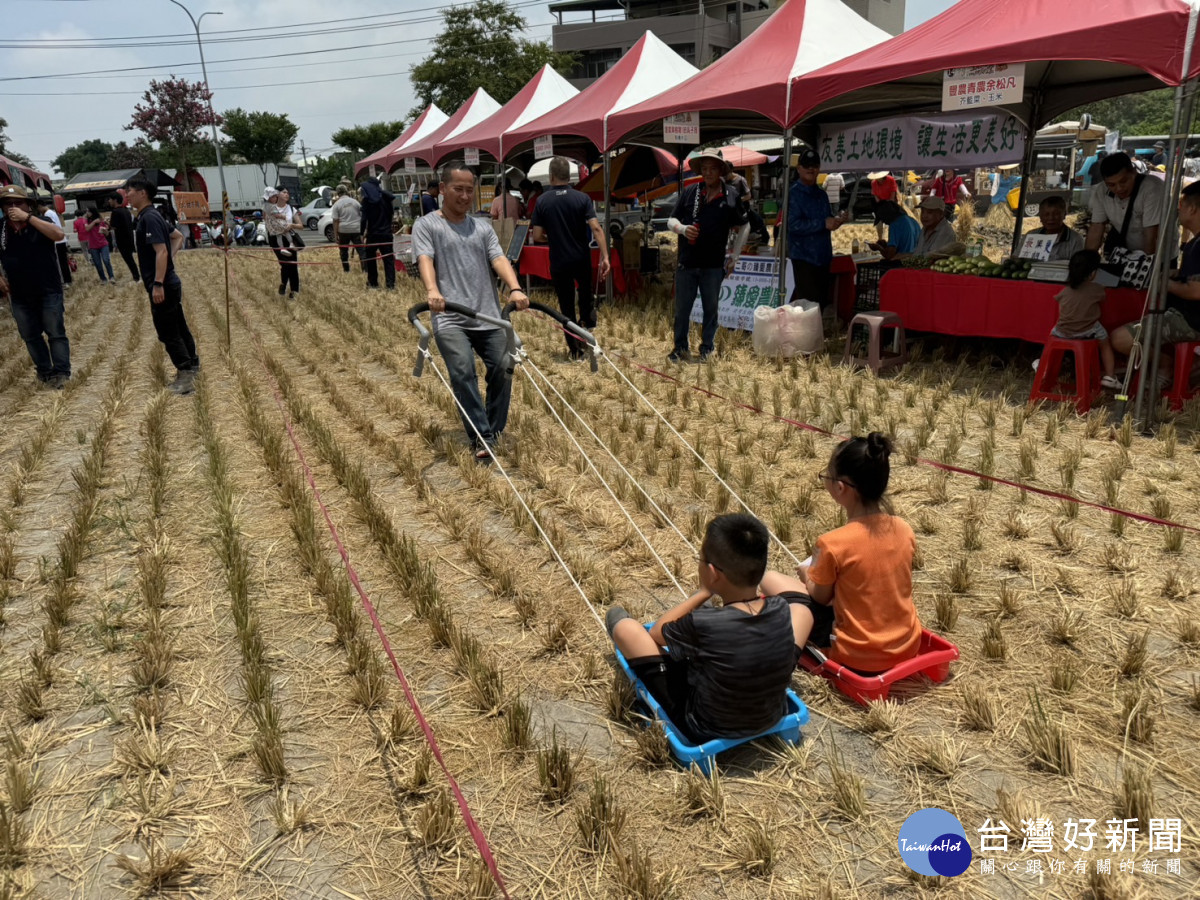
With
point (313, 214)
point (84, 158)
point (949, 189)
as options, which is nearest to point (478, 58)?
point (313, 214)

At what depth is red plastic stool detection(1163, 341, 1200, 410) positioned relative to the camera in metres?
5.55

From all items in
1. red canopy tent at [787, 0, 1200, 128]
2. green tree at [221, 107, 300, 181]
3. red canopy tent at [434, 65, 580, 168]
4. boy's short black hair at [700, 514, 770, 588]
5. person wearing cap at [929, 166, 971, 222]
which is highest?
green tree at [221, 107, 300, 181]

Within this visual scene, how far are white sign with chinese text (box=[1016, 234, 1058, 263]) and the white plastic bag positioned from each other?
1848 mm

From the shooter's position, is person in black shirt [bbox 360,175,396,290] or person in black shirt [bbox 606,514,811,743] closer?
person in black shirt [bbox 606,514,811,743]

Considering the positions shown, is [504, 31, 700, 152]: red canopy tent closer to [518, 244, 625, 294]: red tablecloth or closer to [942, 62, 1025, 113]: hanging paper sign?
[518, 244, 625, 294]: red tablecloth

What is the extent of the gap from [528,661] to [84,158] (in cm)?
16201

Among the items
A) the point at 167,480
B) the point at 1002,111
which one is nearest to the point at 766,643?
the point at 167,480

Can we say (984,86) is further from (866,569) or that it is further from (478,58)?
(478,58)

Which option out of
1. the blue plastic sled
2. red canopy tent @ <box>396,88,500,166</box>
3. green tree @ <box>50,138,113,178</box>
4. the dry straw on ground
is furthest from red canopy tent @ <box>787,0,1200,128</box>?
green tree @ <box>50,138,113,178</box>

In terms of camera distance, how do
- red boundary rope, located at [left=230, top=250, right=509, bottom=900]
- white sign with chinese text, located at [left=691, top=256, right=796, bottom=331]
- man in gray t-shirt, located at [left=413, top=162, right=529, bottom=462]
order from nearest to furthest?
red boundary rope, located at [left=230, top=250, right=509, bottom=900]
man in gray t-shirt, located at [left=413, top=162, right=529, bottom=462]
white sign with chinese text, located at [left=691, top=256, right=796, bottom=331]

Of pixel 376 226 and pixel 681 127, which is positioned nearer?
pixel 681 127

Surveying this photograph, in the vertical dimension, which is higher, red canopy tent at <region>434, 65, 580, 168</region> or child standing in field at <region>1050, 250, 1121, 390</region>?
red canopy tent at <region>434, 65, 580, 168</region>

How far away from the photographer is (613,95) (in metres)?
11.6

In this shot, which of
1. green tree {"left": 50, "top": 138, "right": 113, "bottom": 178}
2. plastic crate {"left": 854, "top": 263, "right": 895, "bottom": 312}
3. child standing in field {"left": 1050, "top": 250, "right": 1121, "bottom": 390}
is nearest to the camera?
child standing in field {"left": 1050, "top": 250, "right": 1121, "bottom": 390}
